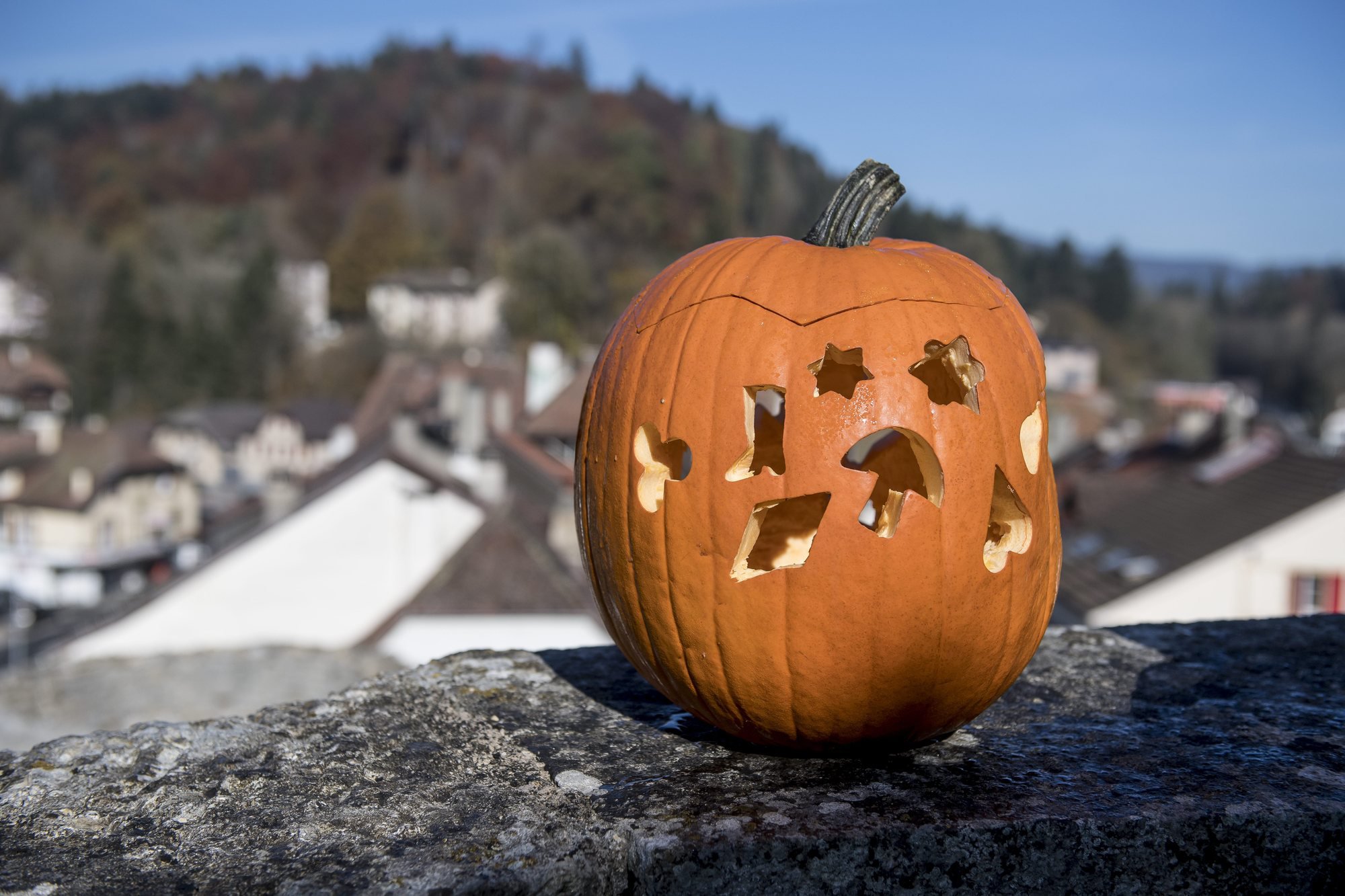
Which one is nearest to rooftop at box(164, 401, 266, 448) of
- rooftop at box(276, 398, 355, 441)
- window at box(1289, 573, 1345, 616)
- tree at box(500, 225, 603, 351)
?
rooftop at box(276, 398, 355, 441)

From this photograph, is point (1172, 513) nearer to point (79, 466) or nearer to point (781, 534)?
point (781, 534)

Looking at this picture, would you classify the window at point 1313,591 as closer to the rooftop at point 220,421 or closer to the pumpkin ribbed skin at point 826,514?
the pumpkin ribbed skin at point 826,514

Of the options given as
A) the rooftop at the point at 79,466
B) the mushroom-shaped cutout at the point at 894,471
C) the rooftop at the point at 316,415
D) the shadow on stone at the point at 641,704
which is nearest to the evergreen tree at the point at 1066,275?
the rooftop at the point at 316,415

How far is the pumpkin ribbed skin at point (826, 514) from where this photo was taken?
8.74 ft

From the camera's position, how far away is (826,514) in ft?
8.71

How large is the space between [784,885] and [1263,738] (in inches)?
56.7

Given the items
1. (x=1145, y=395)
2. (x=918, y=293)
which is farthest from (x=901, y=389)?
(x=1145, y=395)

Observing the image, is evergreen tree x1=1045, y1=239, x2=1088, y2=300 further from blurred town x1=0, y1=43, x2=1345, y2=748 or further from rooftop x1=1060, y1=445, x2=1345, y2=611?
rooftop x1=1060, y1=445, x2=1345, y2=611

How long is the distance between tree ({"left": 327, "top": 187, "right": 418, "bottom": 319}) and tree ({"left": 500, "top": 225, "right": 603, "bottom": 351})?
25878 millimetres

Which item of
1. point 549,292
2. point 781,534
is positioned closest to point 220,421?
point 549,292

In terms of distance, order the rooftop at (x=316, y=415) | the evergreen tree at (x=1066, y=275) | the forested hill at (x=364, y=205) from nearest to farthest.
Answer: the rooftop at (x=316, y=415)
the forested hill at (x=364, y=205)
the evergreen tree at (x=1066, y=275)

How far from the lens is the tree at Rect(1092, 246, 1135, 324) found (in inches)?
4449

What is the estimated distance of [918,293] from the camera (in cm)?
279

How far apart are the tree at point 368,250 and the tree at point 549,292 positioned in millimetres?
25878
